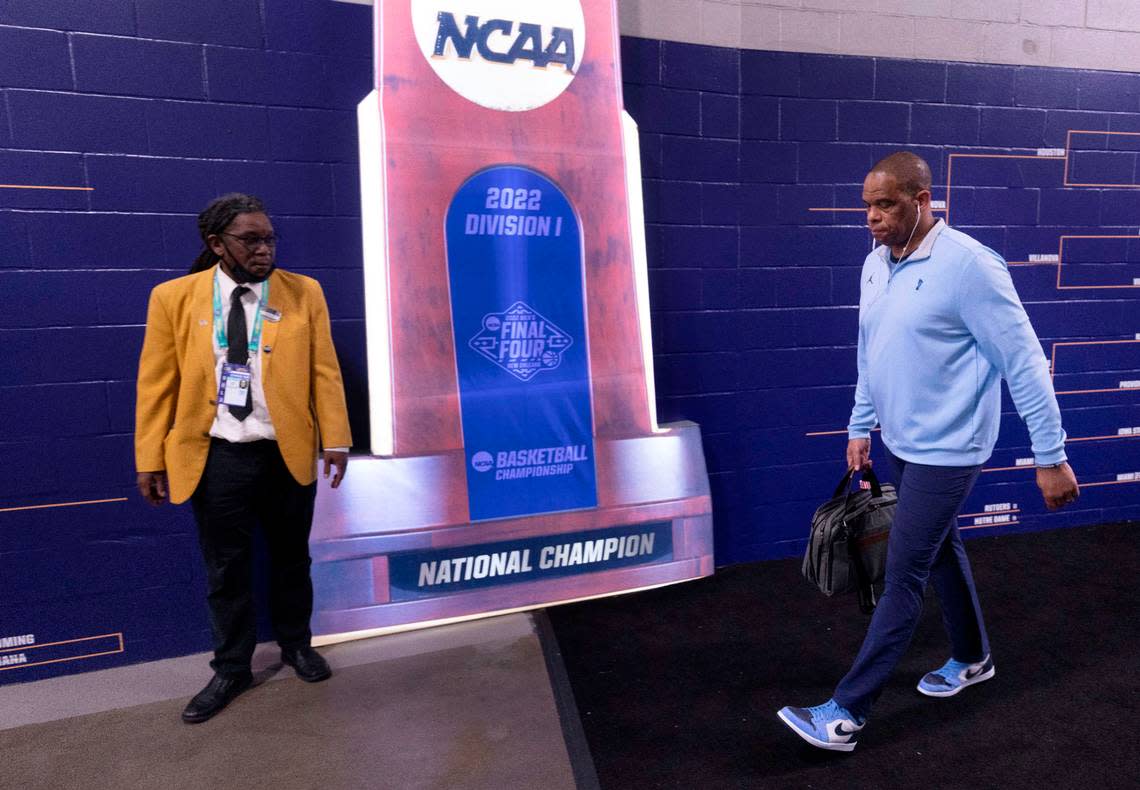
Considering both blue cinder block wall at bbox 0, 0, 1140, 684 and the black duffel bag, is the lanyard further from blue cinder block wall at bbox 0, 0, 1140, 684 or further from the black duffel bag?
the black duffel bag

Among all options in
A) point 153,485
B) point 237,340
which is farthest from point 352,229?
point 153,485

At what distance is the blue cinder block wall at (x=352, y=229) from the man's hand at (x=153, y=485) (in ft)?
1.20

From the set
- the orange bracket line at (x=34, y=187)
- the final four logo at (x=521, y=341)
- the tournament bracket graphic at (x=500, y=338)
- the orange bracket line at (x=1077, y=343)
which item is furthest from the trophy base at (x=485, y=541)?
the orange bracket line at (x=1077, y=343)

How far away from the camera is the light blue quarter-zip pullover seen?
1713 millimetres

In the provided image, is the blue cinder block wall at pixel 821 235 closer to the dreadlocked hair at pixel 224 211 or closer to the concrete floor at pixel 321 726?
the concrete floor at pixel 321 726

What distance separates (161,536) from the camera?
8.09 ft

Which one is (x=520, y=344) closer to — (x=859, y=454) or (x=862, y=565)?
(x=859, y=454)

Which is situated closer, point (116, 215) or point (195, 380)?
point (195, 380)

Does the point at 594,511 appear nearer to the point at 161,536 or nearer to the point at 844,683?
the point at 844,683

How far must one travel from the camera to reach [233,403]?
6.86 ft

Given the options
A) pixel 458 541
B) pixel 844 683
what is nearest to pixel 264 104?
pixel 458 541

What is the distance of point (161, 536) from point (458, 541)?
99 cm

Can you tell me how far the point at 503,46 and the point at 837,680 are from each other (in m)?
2.40

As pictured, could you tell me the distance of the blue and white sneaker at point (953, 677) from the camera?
2.17m
